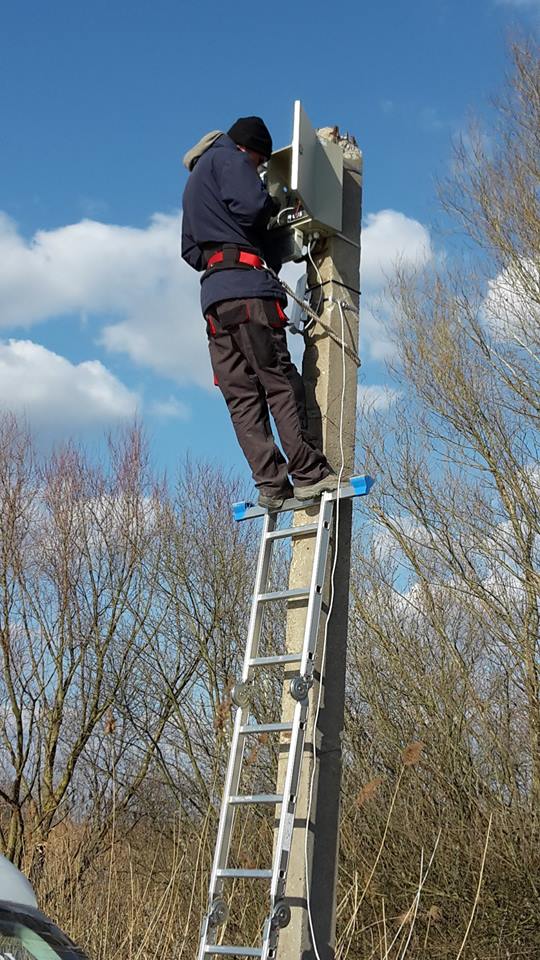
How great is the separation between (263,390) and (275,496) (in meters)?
0.46

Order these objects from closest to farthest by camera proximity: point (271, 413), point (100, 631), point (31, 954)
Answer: point (31, 954) → point (271, 413) → point (100, 631)

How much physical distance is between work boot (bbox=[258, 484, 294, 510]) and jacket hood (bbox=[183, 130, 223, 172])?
1.51 m

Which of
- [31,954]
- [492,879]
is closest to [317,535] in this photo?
[31,954]

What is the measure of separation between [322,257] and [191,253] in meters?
0.56

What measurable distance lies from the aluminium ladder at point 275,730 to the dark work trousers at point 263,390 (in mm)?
152

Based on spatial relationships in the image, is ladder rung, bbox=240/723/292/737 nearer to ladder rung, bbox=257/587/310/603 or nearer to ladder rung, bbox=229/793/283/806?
ladder rung, bbox=229/793/283/806

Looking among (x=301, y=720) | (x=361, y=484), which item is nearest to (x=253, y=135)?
(x=361, y=484)

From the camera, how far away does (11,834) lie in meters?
14.2

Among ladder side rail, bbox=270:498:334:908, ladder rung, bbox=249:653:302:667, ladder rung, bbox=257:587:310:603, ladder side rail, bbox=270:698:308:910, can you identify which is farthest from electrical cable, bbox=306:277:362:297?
ladder side rail, bbox=270:698:308:910

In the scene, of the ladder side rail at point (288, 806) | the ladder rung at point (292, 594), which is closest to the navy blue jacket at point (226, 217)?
the ladder rung at point (292, 594)

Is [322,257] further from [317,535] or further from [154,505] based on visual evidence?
[154,505]

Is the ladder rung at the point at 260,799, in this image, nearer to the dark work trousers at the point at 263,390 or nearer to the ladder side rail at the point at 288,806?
the ladder side rail at the point at 288,806

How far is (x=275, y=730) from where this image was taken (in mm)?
3506

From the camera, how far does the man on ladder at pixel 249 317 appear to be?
13.2 ft
